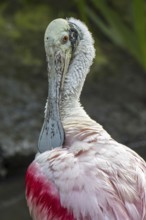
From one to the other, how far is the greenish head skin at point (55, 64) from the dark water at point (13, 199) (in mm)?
2082

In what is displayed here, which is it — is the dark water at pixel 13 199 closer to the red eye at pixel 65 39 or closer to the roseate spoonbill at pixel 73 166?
the roseate spoonbill at pixel 73 166

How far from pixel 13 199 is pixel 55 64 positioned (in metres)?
2.68

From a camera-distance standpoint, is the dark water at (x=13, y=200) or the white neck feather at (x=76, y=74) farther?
the dark water at (x=13, y=200)

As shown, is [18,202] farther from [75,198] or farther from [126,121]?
[75,198]

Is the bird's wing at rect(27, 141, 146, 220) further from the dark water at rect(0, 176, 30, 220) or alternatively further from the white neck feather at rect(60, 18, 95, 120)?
the dark water at rect(0, 176, 30, 220)

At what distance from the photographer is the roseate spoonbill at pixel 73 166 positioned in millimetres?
4843

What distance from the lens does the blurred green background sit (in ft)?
26.9

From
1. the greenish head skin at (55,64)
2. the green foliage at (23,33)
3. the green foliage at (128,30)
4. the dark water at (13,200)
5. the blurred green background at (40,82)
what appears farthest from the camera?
the green foliage at (23,33)

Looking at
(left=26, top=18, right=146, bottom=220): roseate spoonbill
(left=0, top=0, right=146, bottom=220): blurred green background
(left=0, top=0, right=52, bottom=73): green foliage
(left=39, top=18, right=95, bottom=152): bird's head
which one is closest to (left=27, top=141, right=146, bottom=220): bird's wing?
(left=26, top=18, right=146, bottom=220): roseate spoonbill

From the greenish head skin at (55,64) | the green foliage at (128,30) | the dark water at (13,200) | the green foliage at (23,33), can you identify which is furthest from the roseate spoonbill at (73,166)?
the green foliage at (23,33)

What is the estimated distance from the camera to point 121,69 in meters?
Answer: 10.0

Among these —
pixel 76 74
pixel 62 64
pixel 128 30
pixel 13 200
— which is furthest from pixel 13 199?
pixel 62 64

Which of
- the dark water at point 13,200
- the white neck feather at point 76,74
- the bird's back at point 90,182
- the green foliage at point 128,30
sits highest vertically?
the green foliage at point 128,30

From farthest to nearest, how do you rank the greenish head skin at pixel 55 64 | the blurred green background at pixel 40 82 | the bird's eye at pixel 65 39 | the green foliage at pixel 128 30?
the blurred green background at pixel 40 82
the green foliage at pixel 128 30
the bird's eye at pixel 65 39
the greenish head skin at pixel 55 64
